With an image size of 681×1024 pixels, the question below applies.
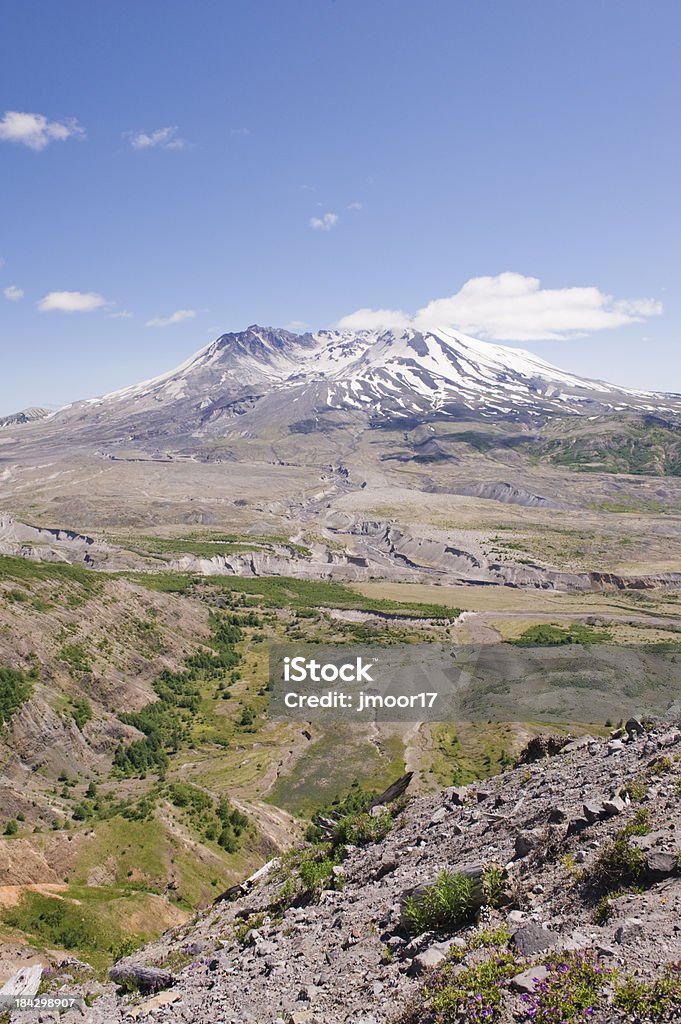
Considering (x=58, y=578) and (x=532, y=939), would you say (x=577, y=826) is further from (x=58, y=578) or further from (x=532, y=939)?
(x=58, y=578)

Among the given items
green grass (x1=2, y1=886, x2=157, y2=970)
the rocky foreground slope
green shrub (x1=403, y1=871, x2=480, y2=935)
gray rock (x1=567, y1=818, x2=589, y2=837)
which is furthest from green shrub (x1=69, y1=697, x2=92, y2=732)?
gray rock (x1=567, y1=818, x2=589, y2=837)

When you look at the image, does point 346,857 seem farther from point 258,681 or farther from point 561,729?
point 258,681

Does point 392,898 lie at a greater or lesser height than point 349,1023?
lesser

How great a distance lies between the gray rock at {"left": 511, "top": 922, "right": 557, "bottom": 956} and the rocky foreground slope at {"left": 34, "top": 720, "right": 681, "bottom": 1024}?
0.02 metres

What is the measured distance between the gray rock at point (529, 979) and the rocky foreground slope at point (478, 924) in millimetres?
20

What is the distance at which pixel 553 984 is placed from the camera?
6156 mm

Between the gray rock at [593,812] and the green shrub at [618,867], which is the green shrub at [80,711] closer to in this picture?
the gray rock at [593,812]

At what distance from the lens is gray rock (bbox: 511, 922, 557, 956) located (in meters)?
7.06

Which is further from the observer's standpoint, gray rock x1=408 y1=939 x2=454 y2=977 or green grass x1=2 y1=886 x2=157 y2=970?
green grass x1=2 y1=886 x2=157 y2=970

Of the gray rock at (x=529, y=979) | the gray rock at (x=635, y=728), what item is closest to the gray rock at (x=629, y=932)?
the gray rock at (x=529, y=979)

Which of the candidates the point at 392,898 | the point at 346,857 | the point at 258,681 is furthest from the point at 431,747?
the point at 392,898

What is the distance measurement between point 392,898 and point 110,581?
1982 inches

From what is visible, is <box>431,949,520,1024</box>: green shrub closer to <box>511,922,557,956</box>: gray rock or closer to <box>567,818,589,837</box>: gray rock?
<box>511,922,557,956</box>: gray rock

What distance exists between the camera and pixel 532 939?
23.6 ft
